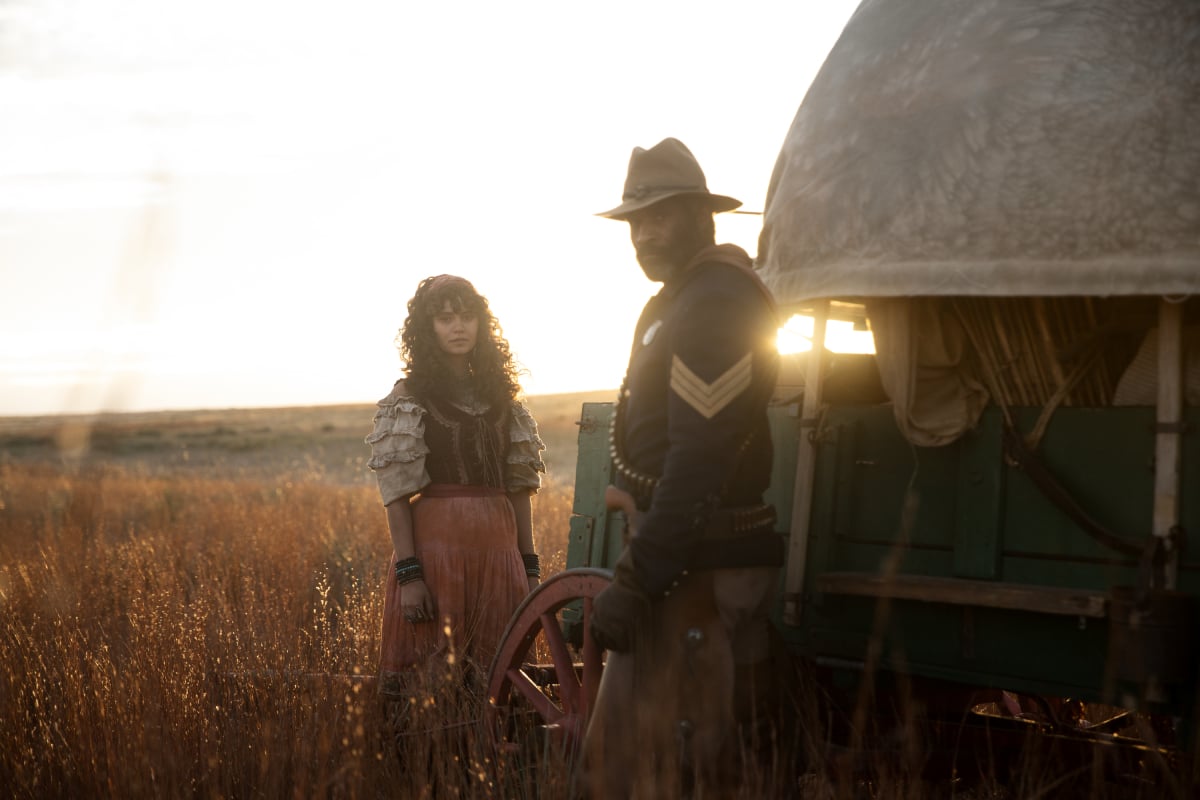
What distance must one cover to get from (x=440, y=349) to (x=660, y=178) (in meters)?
1.69

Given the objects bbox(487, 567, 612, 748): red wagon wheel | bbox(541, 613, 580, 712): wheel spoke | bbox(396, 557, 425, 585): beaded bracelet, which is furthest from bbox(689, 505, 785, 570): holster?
bbox(396, 557, 425, 585): beaded bracelet

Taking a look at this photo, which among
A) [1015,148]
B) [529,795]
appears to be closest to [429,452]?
[529,795]

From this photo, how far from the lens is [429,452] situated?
451 cm

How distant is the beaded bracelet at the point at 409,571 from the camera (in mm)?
4383

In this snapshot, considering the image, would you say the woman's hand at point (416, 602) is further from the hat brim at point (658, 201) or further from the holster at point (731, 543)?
the hat brim at point (658, 201)

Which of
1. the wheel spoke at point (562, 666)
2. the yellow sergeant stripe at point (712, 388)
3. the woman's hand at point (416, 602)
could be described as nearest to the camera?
the yellow sergeant stripe at point (712, 388)

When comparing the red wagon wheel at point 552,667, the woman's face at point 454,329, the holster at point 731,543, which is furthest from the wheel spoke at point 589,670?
the woman's face at point 454,329

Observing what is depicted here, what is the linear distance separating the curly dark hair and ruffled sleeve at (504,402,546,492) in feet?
0.47

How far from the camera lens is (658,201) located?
10.6 ft

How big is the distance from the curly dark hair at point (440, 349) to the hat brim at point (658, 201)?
56.0 inches

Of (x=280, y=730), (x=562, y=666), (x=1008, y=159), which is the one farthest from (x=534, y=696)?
(x=1008, y=159)

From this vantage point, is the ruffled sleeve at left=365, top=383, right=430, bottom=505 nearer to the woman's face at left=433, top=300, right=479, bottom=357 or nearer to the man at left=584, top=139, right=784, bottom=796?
the woman's face at left=433, top=300, right=479, bottom=357

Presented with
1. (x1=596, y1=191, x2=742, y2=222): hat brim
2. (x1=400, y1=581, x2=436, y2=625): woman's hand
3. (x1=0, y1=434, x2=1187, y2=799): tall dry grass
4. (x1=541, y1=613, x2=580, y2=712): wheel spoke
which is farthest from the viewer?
(x1=400, y1=581, x2=436, y2=625): woman's hand

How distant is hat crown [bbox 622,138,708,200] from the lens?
10.6ft
